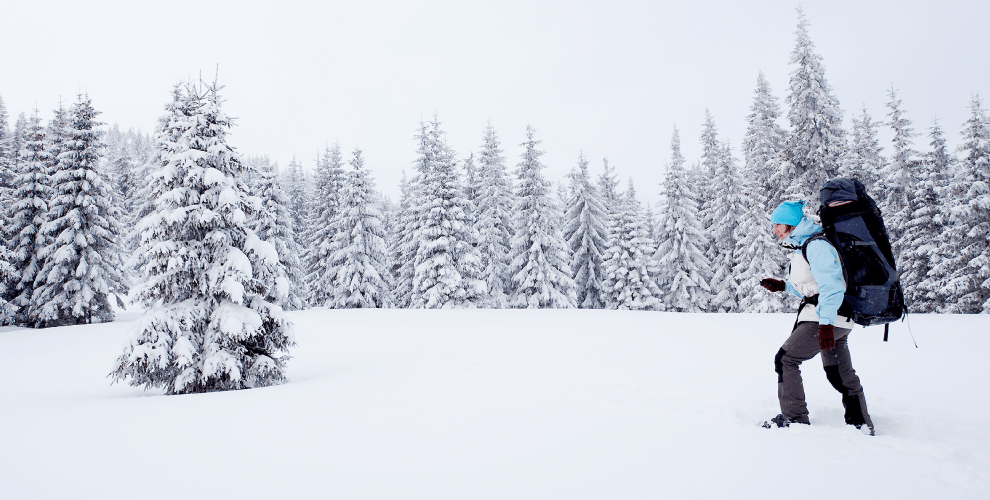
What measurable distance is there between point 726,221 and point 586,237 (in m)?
9.78

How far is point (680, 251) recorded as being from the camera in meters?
32.7

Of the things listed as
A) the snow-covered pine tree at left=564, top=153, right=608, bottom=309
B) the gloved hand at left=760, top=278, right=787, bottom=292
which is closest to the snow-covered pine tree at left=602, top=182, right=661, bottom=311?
the snow-covered pine tree at left=564, top=153, right=608, bottom=309

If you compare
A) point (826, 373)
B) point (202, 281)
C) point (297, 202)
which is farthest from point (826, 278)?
point (297, 202)

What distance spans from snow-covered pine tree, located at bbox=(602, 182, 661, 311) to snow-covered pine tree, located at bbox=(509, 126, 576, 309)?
357cm

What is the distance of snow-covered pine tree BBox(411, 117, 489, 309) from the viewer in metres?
27.3

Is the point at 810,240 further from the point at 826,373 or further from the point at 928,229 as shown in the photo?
the point at 928,229

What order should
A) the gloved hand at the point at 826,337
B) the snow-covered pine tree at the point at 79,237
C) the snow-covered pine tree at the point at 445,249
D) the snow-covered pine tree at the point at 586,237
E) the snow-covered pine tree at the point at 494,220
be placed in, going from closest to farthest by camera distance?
the gloved hand at the point at 826,337 → the snow-covered pine tree at the point at 79,237 → the snow-covered pine tree at the point at 445,249 → the snow-covered pine tree at the point at 494,220 → the snow-covered pine tree at the point at 586,237

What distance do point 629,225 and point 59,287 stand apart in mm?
31733

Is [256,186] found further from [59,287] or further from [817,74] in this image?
[817,74]

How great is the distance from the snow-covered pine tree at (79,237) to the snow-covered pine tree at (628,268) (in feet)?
90.7

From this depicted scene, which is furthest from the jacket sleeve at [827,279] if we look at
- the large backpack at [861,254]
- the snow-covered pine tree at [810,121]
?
the snow-covered pine tree at [810,121]

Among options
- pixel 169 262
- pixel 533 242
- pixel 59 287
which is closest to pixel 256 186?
pixel 59 287

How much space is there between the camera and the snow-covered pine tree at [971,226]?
22.6 metres

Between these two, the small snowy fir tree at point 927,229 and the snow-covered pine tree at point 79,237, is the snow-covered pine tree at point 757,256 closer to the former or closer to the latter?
the small snowy fir tree at point 927,229
